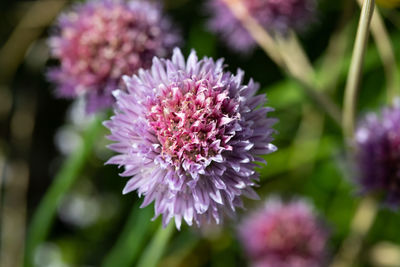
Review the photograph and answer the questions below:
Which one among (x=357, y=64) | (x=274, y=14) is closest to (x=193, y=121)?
(x=357, y=64)

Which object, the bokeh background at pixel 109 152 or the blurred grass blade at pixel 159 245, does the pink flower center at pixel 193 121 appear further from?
the bokeh background at pixel 109 152

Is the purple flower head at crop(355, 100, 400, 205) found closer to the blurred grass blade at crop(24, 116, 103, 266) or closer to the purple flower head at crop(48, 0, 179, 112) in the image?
the purple flower head at crop(48, 0, 179, 112)

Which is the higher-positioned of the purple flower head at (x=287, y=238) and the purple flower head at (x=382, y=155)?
the purple flower head at (x=382, y=155)

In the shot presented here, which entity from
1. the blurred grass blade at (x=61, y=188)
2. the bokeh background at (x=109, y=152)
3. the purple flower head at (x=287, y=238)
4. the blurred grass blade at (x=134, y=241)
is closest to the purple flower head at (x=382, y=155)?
the purple flower head at (x=287, y=238)

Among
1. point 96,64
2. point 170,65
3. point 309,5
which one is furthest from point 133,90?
point 309,5

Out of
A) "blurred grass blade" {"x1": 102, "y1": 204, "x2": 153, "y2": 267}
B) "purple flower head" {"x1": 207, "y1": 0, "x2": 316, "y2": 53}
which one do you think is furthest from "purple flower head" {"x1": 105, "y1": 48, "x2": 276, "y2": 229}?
"purple flower head" {"x1": 207, "y1": 0, "x2": 316, "y2": 53}

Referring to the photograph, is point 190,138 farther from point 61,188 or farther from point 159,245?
point 61,188
